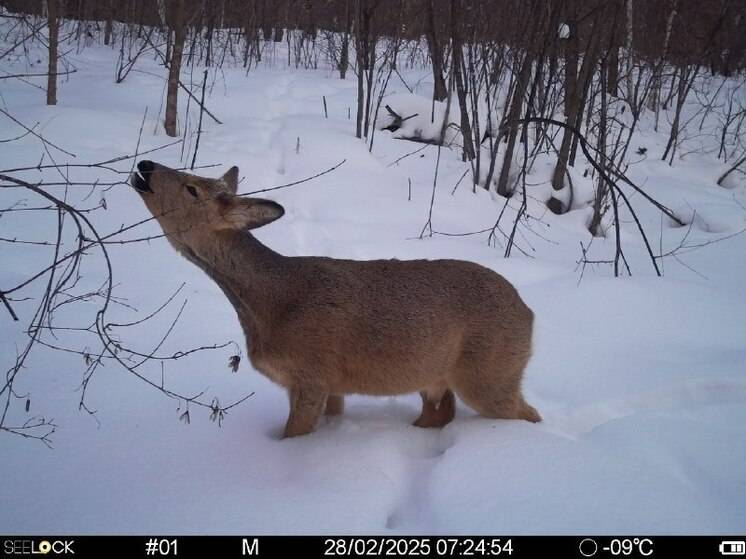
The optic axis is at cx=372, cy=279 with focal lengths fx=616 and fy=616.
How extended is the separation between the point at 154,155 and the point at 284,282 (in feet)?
23.5

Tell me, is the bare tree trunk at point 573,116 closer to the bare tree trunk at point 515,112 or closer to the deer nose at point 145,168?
the bare tree trunk at point 515,112

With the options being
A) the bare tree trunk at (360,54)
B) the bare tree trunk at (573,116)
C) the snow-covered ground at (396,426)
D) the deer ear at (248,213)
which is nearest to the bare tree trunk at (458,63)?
the bare tree trunk at (573,116)

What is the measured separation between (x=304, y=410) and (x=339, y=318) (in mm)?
624

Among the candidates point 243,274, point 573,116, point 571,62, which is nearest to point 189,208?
point 243,274

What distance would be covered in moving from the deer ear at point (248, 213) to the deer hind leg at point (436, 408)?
1.60m

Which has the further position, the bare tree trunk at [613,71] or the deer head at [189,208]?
the bare tree trunk at [613,71]

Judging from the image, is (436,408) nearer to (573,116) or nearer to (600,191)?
(600,191)

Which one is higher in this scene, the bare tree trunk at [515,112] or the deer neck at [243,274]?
the bare tree trunk at [515,112]

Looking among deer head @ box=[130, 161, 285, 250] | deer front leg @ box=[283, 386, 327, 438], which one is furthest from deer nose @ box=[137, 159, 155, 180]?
deer front leg @ box=[283, 386, 327, 438]

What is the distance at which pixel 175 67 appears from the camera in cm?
1148

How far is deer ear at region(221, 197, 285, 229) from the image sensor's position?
3.86 meters

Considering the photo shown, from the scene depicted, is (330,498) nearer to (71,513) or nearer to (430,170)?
(71,513)

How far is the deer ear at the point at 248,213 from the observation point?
386 centimetres

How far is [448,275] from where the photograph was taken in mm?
4258
